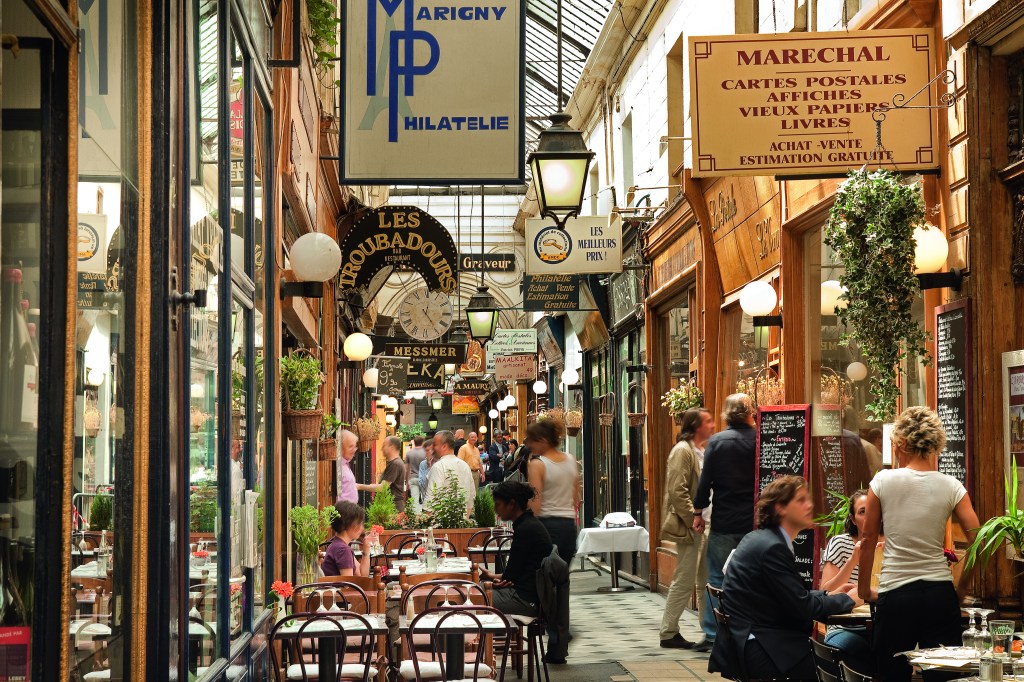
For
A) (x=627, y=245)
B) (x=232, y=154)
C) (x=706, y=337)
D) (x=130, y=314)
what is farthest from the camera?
(x=627, y=245)

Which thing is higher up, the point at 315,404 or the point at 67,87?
the point at 67,87

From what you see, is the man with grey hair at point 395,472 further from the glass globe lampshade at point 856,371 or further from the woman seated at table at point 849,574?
the woman seated at table at point 849,574

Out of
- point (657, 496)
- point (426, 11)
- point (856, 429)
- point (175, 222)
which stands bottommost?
point (657, 496)

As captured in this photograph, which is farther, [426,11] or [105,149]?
[426,11]

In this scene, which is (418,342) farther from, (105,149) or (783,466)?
(105,149)

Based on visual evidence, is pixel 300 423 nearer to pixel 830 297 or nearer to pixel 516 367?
pixel 830 297

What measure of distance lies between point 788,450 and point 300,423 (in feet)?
11.1

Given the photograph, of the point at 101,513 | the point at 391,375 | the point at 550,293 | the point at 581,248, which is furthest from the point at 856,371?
the point at 391,375

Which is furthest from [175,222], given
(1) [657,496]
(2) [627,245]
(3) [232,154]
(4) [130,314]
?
(2) [627,245]

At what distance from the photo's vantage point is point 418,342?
19453mm

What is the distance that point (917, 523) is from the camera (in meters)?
5.59

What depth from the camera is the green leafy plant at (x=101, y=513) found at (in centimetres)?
313

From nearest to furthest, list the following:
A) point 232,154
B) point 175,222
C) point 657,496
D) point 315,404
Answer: point 175,222
point 232,154
point 315,404
point 657,496

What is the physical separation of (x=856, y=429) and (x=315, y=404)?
3692 millimetres
